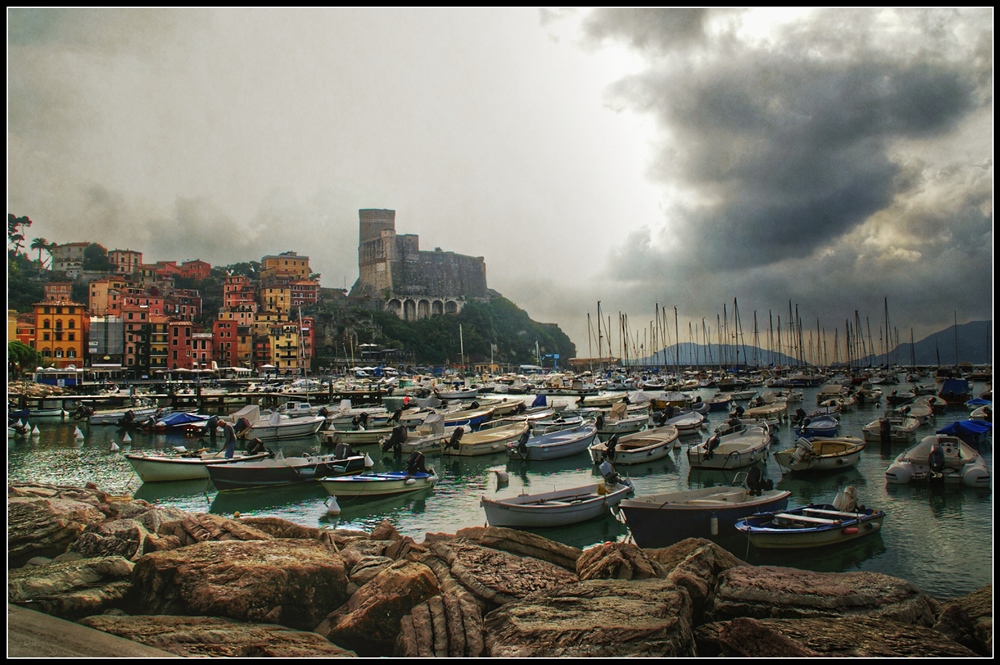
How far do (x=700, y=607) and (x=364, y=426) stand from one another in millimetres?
20581

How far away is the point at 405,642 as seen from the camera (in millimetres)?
5398

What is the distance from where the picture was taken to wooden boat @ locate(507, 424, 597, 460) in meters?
19.1

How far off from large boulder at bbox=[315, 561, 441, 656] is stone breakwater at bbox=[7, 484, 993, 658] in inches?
0.5

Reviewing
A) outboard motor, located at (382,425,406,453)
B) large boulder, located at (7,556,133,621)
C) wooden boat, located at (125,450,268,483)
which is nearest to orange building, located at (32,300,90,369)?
wooden boat, located at (125,450,268,483)

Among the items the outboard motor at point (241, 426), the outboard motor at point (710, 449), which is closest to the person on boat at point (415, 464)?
the outboard motor at point (710, 449)

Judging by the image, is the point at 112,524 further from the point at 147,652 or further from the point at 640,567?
the point at 640,567

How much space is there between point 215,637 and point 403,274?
3291 inches

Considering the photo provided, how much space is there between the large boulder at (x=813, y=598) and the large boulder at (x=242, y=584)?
3.86 meters

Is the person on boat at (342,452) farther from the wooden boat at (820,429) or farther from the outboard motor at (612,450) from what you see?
the wooden boat at (820,429)

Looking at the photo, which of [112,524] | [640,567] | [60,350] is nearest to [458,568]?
[640,567]

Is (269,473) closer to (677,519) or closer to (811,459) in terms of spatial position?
(677,519)

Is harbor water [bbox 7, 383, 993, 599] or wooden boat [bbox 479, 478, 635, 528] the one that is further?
wooden boat [bbox 479, 478, 635, 528]

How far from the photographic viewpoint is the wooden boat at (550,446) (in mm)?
19109

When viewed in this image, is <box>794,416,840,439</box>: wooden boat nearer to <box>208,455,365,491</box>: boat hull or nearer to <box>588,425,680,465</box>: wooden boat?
<box>588,425,680,465</box>: wooden boat
